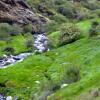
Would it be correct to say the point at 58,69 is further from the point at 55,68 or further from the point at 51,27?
the point at 51,27

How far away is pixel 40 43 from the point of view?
5714 inches

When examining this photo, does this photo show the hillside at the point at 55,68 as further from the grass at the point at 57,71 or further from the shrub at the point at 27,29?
the shrub at the point at 27,29

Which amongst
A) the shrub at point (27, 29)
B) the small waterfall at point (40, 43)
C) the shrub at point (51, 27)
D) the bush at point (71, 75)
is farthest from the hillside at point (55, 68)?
the shrub at point (51, 27)

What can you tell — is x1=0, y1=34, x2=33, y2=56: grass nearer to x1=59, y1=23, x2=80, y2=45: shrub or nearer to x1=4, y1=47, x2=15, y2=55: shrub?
x1=4, y1=47, x2=15, y2=55: shrub

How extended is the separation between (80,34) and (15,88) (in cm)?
5759

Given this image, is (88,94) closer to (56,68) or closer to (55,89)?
(55,89)

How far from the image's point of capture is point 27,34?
545 ft

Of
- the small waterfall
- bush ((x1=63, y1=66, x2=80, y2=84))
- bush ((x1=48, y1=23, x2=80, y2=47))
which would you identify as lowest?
the small waterfall

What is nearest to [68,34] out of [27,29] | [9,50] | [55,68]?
[9,50]

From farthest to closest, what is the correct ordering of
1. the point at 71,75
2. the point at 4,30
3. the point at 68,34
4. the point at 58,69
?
1. the point at 4,30
2. the point at 68,34
3. the point at 58,69
4. the point at 71,75

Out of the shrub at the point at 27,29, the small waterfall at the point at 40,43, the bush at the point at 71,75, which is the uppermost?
the bush at the point at 71,75

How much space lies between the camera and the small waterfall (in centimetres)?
12831

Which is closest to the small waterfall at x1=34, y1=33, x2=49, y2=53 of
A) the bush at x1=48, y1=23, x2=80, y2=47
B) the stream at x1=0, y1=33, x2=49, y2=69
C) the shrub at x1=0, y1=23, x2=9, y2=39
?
→ the stream at x1=0, y1=33, x2=49, y2=69

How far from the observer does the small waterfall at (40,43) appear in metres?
128
